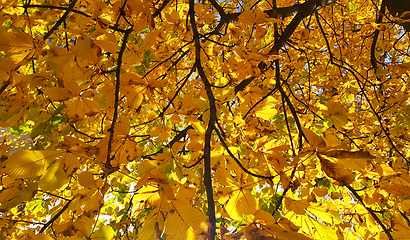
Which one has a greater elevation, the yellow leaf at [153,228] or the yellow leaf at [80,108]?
the yellow leaf at [80,108]

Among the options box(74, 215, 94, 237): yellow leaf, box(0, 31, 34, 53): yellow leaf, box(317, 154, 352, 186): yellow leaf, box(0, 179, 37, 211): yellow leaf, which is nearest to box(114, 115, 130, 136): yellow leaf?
box(74, 215, 94, 237): yellow leaf

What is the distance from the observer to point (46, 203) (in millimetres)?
1541

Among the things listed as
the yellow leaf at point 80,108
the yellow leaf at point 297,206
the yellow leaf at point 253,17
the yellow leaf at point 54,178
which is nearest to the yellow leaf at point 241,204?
the yellow leaf at point 297,206

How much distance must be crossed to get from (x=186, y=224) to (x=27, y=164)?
1.56 feet

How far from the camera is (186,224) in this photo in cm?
48

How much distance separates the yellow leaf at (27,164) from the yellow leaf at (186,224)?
402mm

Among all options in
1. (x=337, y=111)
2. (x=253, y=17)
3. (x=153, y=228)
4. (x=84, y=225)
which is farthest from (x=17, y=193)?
(x=337, y=111)

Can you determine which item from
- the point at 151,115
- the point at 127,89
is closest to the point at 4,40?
the point at 127,89

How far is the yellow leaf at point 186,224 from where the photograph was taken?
454 mm

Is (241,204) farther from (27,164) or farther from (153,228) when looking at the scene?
(27,164)

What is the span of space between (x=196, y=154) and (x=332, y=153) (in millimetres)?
544

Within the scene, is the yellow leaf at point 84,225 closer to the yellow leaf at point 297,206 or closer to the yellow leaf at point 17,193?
the yellow leaf at point 17,193

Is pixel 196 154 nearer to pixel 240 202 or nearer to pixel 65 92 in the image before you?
pixel 240 202

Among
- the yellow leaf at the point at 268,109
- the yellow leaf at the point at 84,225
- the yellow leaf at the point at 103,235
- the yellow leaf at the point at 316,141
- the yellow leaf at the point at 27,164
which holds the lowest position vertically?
the yellow leaf at the point at 103,235
